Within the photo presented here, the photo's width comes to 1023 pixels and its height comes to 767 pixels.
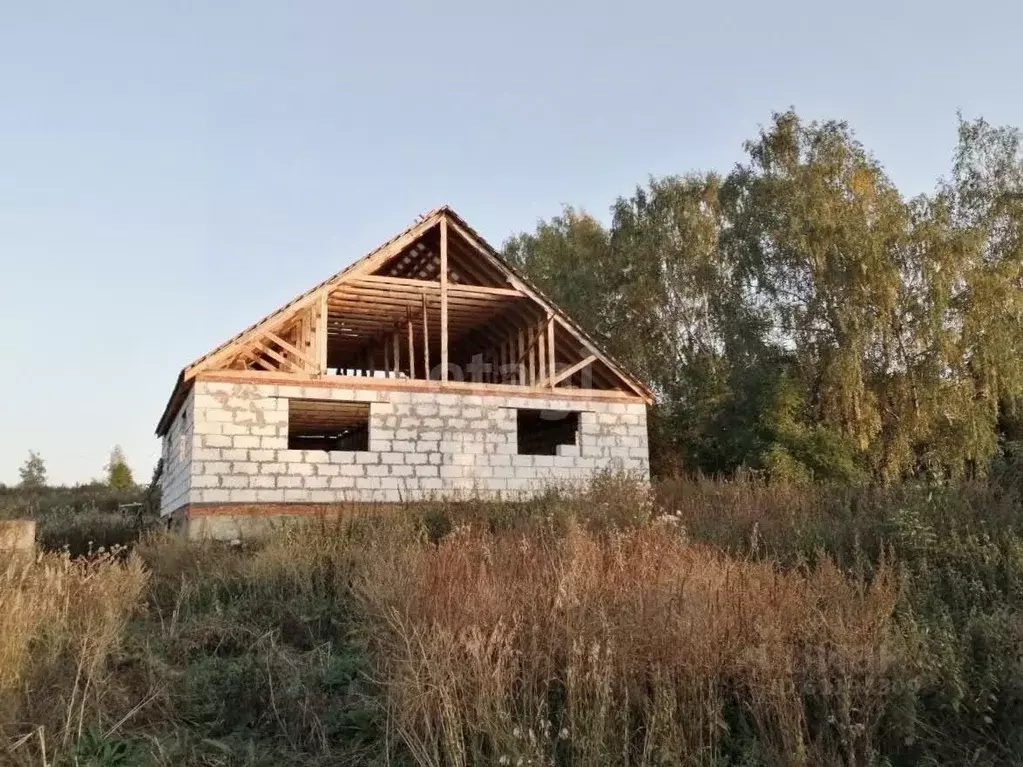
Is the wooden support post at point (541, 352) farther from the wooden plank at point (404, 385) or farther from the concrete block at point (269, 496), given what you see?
the concrete block at point (269, 496)

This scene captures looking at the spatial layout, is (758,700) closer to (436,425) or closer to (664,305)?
(436,425)

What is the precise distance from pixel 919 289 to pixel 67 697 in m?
21.4

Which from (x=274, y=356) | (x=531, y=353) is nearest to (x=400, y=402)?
(x=274, y=356)

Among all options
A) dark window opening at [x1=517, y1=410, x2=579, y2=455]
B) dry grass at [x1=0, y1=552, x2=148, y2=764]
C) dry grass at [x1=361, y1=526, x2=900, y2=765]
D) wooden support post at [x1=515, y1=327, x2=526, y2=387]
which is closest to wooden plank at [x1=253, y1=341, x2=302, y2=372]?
wooden support post at [x1=515, y1=327, x2=526, y2=387]

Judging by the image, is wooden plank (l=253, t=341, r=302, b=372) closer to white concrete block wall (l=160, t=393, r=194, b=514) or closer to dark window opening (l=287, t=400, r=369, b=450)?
dark window opening (l=287, t=400, r=369, b=450)

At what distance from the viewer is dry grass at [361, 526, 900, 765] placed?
161 inches

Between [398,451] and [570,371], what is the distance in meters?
3.80

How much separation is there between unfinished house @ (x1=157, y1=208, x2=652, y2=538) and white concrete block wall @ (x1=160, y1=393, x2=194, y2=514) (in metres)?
0.05

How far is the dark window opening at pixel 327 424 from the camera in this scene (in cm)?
1548

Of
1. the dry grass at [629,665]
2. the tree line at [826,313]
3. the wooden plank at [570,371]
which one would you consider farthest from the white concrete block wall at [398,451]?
the dry grass at [629,665]

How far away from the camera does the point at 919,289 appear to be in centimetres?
2112

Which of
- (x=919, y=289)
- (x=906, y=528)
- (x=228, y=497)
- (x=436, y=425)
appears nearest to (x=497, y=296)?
(x=436, y=425)

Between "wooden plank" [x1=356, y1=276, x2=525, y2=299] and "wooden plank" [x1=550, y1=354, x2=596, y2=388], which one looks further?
"wooden plank" [x1=550, y1=354, x2=596, y2=388]

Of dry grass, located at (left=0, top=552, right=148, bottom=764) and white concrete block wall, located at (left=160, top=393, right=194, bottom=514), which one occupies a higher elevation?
white concrete block wall, located at (left=160, top=393, right=194, bottom=514)
